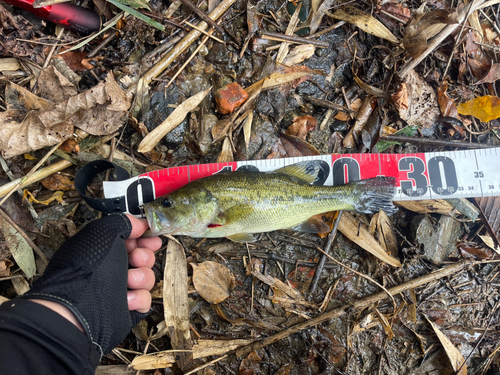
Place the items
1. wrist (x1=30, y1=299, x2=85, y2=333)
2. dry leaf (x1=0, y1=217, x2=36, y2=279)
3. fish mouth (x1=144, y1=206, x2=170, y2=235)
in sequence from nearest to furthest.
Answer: wrist (x1=30, y1=299, x2=85, y2=333), fish mouth (x1=144, y1=206, x2=170, y2=235), dry leaf (x1=0, y1=217, x2=36, y2=279)

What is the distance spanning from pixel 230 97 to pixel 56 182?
2.43 m

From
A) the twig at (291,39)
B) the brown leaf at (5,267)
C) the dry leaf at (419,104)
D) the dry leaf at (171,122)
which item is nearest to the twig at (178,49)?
the dry leaf at (171,122)

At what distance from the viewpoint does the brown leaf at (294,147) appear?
4.13 m

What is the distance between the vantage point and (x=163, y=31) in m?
4.01

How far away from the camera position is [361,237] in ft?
13.3

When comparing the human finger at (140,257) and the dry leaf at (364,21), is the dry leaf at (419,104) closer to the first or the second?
the dry leaf at (364,21)

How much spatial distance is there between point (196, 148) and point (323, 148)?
171 centimetres

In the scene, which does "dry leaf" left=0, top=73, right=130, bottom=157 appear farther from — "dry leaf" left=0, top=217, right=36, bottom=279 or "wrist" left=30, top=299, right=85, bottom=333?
"wrist" left=30, top=299, right=85, bottom=333

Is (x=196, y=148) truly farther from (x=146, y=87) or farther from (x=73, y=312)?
(x=73, y=312)

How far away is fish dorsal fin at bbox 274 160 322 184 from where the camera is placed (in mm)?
3838

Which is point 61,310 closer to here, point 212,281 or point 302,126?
point 212,281

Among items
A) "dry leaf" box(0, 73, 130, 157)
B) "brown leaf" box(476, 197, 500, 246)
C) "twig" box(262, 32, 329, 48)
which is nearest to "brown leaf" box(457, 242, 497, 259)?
"brown leaf" box(476, 197, 500, 246)

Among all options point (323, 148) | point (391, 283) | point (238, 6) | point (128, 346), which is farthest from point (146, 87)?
point (391, 283)

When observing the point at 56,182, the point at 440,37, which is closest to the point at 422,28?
the point at 440,37
